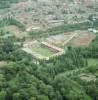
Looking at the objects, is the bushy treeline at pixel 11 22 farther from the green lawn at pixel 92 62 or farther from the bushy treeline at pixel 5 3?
the green lawn at pixel 92 62

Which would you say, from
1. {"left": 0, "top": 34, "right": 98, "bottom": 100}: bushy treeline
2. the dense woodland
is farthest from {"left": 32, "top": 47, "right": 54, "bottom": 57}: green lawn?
{"left": 0, "top": 34, "right": 98, "bottom": 100}: bushy treeline

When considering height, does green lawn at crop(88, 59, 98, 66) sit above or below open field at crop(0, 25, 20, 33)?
below

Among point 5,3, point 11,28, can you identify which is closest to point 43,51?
point 11,28

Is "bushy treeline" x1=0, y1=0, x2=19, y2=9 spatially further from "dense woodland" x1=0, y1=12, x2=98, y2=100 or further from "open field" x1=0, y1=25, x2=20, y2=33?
"dense woodland" x1=0, y1=12, x2=98, y2=100

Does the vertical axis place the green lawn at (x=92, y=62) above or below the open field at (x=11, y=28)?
below

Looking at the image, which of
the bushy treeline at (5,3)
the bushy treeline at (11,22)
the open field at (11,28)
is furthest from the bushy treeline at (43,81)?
the bushy treeline at (5,3)

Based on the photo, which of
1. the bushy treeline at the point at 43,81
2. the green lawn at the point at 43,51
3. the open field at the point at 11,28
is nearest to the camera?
the bushy treeline at the point at 43,81

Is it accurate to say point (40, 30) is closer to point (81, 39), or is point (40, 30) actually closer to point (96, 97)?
point (81, 39)

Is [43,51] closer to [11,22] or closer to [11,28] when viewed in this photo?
[11,28]

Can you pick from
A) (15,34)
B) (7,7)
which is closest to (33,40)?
(15,34)

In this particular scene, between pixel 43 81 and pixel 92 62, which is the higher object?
pixel 43 81

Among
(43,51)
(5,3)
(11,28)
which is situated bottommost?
(43,51)
